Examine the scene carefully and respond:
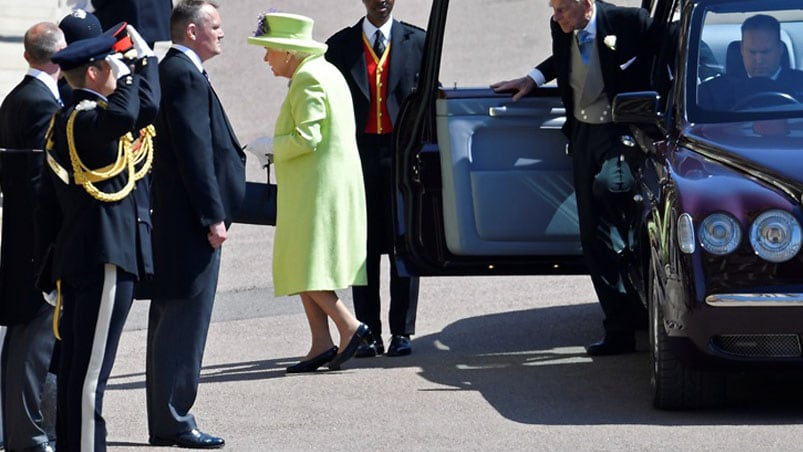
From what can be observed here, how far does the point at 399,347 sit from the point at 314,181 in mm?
1082

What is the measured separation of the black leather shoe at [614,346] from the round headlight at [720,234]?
206cm

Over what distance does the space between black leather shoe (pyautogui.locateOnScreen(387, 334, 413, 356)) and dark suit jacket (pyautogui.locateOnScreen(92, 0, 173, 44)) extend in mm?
2234

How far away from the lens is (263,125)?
1784 centimetres

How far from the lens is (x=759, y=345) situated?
735cm

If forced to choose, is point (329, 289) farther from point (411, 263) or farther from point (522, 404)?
point (522, 404)

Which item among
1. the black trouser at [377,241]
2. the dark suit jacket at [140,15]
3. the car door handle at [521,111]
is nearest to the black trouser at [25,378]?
the black trouser at [377,241]

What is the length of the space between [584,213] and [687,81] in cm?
103

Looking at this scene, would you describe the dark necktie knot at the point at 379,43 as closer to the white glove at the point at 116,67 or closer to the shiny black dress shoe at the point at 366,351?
the shiny black dress shoe at the point at 366,351

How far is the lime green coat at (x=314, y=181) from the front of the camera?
30.0 feet

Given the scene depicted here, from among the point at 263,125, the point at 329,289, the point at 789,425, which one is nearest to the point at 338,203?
the point at 329,289

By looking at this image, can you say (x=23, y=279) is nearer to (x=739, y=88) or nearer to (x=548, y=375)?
(x=548, y=375)

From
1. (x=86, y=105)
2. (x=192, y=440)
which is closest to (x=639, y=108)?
(x=192, y=440)

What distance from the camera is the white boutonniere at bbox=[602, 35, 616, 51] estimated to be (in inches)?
360

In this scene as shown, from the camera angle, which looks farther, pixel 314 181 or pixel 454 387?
pixel 314 181
